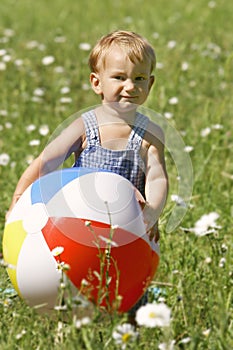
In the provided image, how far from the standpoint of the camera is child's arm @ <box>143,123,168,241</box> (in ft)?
9.40

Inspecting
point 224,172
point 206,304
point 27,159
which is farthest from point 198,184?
point 206,304

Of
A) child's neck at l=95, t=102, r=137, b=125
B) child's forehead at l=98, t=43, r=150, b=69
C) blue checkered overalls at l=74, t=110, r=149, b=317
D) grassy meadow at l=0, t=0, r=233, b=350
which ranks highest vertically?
child's forehead at l=98, t=43, r=150, b=69

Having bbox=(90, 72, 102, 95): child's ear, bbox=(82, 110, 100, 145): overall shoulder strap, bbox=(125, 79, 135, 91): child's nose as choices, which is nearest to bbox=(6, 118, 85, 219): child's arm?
bbox=(82, 110, 100, 145): overall shoulder strap

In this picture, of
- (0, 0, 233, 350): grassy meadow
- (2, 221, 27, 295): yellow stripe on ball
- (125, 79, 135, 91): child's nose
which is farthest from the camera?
(125, 79, 135, 91): child's nose

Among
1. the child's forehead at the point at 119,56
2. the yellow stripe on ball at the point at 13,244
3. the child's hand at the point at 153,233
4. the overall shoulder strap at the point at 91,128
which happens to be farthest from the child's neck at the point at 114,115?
the yellow stripe on ball at the point at 13,244

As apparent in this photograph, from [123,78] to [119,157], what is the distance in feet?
0.90

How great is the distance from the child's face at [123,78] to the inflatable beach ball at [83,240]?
0.96 feet

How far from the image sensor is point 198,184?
178 inches

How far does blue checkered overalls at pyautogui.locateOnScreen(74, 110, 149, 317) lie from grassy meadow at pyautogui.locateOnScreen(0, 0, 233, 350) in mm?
354

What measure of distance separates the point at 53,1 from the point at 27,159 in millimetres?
4675

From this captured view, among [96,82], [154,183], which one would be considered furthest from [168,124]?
[154,183]

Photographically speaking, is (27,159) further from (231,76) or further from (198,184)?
(231,76)

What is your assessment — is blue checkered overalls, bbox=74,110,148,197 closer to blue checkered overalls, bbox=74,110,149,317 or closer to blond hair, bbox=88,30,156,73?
blue checkered overalls, bbox=74,110,149,317

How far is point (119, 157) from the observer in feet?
9.52
